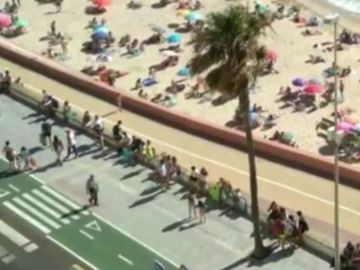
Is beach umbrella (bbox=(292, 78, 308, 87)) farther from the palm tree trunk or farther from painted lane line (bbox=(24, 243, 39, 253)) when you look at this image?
painted lane line (bbox=(24, 243, 39, 253))

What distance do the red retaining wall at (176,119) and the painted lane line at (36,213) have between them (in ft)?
28.8

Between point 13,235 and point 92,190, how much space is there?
323 centimetres

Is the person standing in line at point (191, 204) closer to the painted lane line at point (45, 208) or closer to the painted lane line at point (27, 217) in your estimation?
the painted lane line at point (45, 208)

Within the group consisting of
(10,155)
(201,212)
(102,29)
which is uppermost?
(10,155)

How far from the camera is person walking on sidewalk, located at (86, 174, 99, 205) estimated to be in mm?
34000

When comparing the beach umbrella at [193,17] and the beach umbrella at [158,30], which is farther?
the beach umbrella at [193,17]

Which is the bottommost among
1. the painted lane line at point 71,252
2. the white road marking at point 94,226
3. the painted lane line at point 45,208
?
the painted lane line at point 71,252

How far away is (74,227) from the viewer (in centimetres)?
3319

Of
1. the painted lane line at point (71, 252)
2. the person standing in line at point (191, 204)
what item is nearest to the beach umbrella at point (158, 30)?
the person standing in line at point (191, 204)

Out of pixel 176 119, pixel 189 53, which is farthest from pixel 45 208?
pixel 189 53

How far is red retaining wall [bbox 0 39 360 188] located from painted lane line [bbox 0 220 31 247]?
10.1m

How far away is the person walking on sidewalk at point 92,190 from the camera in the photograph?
1339 inches

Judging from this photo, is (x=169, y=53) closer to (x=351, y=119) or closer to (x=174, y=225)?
(x=351, y=119)

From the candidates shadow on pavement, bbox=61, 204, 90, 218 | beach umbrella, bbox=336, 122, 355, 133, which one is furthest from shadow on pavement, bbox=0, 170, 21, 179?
beach umbrella, bbox=336, 122, 355, 133
